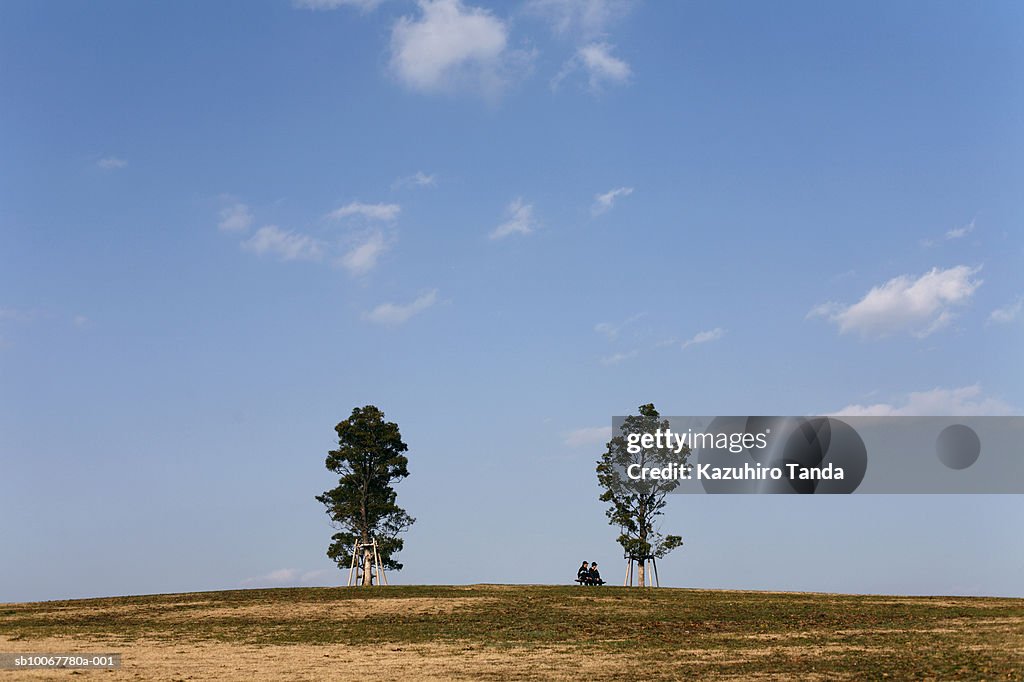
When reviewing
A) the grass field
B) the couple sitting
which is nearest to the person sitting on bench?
the couple sitting

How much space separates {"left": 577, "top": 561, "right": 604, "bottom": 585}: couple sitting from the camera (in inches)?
2203

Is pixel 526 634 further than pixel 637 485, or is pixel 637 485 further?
pixel 637 485

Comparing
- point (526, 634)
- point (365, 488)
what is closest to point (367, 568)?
point (365, 488)

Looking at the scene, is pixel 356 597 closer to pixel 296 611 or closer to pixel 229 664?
pixel 296 611

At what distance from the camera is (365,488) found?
6281cm

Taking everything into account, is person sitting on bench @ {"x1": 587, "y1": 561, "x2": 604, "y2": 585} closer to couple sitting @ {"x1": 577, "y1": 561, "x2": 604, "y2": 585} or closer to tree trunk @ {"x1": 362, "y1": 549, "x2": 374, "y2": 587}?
couple sitting @ {"x1": 577, "y1": 561, "x2": 604, "y2": 585}

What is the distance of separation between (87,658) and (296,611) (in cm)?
1228

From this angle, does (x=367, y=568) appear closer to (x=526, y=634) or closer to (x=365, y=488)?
(x=365, y=488)

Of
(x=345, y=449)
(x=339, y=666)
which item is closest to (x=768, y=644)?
(x=339, y=666)

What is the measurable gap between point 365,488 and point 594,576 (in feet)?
52.0

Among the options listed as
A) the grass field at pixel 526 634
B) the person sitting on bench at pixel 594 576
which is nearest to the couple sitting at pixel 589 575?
the person sitting on bench at pixel 594 576

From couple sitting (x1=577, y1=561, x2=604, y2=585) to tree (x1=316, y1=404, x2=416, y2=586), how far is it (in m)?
12.2

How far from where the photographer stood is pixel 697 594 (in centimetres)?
4784

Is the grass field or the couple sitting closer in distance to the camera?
the grass field
